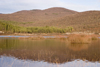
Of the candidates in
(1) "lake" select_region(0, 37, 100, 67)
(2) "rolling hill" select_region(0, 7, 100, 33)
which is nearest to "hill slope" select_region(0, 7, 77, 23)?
(2) "rolling hill" select_region(0, 7, 100, 33)

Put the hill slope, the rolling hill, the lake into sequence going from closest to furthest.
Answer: the lake
the rolling hill
the hill slope

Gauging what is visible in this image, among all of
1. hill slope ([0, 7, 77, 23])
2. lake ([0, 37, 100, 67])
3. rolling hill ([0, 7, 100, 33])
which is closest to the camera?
lake ([0, 37, 100, 67])

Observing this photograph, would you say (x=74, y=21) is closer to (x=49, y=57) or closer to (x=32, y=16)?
(x=32, y=16)

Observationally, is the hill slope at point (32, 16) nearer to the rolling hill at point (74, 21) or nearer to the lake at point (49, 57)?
the rolling hill at point (74, 21)

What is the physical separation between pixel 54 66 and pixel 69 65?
907 mm

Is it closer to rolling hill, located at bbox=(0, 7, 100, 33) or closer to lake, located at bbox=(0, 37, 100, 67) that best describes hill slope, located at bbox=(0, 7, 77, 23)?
rolling hill, located at bbox=(0, 7, 100, 33)

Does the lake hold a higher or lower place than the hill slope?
lower

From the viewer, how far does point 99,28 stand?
163ft

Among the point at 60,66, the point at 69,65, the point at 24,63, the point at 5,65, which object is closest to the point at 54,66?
the point at 60,66

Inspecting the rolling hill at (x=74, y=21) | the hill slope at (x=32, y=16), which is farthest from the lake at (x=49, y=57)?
the hill slope at (x=32, y=16)

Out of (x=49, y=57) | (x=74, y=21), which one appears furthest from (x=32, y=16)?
(x=49, y=57)

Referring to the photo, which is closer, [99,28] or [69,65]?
[69,65]

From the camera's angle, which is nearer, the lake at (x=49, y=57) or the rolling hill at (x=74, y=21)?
the lake at (x=49, y=57)

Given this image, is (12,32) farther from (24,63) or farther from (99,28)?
(24,63)
